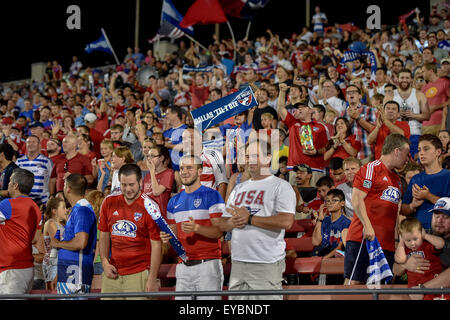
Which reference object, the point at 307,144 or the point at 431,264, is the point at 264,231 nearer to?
the point at 431,264

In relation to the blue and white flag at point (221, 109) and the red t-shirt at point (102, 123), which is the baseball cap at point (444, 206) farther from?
the red t-shirt at point (102, 123)

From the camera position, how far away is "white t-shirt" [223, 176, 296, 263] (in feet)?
17.2

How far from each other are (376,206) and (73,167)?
6.16m

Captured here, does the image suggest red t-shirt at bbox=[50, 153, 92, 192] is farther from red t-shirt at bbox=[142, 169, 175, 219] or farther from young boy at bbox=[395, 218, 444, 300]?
young boy at bbox=[395, 218, 444, 300]

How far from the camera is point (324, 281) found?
6461mm

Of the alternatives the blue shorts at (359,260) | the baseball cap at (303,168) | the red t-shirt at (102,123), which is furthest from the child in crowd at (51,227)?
the red t-shirt at (102,123)

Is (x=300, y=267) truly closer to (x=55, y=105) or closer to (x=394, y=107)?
(x=394, y=107)

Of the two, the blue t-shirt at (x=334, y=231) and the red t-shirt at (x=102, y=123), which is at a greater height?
the red t-shirt at (x=102, y=123)

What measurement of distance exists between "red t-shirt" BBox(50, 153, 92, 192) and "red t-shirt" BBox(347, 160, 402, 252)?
591 centimetres

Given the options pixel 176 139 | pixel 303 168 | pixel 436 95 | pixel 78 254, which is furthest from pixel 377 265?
pixel 436 95

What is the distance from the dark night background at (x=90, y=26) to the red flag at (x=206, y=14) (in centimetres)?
1078

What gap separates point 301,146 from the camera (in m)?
9.55

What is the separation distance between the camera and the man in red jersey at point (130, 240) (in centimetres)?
585
